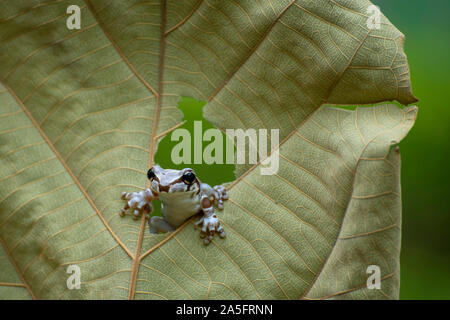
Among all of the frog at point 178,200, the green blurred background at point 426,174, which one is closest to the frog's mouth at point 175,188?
the frog at point 178,200

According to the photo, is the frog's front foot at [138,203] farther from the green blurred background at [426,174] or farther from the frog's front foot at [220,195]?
the green blurred background at [426,174]

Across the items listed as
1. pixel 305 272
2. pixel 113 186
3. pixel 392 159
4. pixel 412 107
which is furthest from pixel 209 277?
pixel 412 107

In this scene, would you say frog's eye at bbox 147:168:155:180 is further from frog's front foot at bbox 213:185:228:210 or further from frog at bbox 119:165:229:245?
frog's front foot at bbox 213:185:228:210

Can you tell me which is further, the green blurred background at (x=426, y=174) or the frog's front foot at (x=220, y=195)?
the green blurred background at (x=426, y=174)

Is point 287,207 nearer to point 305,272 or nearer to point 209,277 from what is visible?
point 305,272

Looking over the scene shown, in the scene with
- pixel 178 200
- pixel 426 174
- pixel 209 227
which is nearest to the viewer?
pixel 209 227

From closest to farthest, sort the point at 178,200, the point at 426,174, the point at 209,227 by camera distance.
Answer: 1. the point at 209,227
2. the point at 178,200
3. the point at 426,174

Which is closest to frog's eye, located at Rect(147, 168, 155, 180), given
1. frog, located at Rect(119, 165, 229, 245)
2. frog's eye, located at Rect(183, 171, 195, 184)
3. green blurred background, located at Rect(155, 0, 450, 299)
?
frog, located at Rect(119, 165, 229, 245)

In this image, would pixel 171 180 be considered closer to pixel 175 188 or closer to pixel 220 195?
pixel 175 188

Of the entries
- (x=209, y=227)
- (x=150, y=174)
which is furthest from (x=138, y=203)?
(x=209, y=227)
